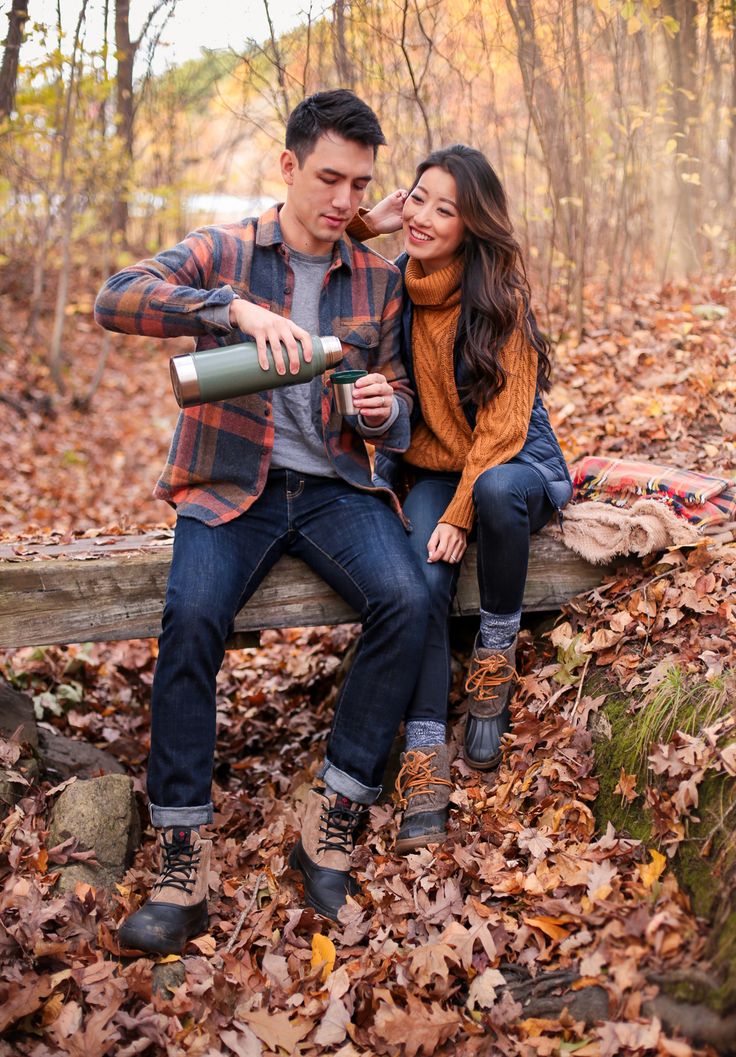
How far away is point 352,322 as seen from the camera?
356cm

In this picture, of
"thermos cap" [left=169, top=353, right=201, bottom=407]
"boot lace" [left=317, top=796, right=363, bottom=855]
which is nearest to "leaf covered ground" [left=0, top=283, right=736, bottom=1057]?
"boot lace" [left=317, top=796, right=363, bottom=855]

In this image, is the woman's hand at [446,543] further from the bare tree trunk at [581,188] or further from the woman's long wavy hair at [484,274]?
the bare tree trunk at [581,188]

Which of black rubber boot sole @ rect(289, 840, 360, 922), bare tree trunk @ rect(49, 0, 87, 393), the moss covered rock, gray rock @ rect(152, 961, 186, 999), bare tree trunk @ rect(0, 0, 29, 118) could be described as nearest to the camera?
the moss covered rock

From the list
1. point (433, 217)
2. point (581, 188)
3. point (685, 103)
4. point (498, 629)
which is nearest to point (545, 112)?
point (581, 188)

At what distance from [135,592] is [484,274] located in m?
1.87

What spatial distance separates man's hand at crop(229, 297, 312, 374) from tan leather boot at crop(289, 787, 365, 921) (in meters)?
1.51

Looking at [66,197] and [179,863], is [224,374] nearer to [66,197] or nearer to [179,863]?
[179,863]

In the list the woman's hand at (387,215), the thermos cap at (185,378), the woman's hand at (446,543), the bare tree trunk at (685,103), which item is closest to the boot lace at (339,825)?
the woman's hand at (446,543)

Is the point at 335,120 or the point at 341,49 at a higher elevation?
the point at 341,49

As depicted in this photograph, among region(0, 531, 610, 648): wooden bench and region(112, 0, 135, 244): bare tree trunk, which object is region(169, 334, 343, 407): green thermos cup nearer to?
region(0, 531, 610, 648): wooden bench

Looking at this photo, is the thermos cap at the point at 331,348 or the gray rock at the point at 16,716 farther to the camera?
the gray rock at the point at 16,716

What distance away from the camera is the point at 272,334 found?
2922 millimetres

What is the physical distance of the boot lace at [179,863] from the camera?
2.90m

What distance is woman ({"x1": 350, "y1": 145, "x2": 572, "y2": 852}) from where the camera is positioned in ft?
10.8
